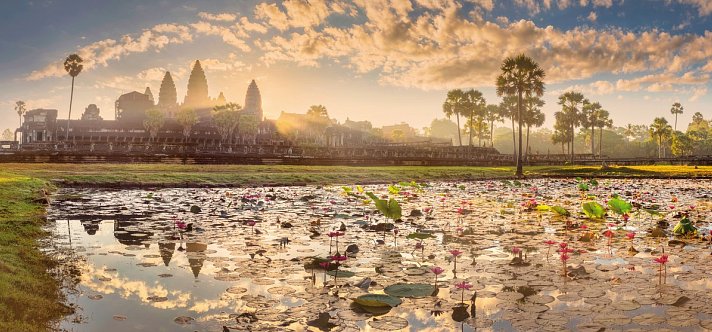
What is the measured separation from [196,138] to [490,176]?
75961 mm

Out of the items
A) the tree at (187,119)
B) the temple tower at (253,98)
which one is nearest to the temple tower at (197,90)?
the temple tower at (253,98)

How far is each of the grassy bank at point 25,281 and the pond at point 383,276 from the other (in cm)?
21

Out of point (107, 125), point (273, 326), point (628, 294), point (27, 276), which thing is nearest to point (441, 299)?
point (273, 326)

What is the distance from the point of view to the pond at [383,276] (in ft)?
12.7

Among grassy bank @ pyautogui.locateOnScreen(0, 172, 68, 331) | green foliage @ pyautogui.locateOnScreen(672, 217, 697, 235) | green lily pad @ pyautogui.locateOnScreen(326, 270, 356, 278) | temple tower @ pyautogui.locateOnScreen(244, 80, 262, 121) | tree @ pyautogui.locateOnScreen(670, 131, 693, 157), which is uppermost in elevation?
temple tower @ pyautogui.locateOnScreen(244, 80, 262, 121)

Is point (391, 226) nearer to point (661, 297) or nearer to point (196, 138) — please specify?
point (661, 297)

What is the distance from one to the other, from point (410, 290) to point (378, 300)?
1.66 feet

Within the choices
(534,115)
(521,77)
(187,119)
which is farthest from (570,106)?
(187,119)

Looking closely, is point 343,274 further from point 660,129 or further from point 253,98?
point 253,98

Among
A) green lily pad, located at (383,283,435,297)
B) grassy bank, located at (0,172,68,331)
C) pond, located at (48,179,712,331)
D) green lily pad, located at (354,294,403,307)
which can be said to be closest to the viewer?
grassy bank, located at (0,172,68,331)

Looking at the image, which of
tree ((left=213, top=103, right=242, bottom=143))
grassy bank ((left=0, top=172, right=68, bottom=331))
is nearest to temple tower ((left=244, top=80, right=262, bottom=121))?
tree ((left=213, top=103, right=242, bottom=143))

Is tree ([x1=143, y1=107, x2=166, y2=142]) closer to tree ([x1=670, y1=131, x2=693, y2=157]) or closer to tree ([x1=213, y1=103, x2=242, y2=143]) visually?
tree ([x1=213, y1=103, x2=242, y2=143])

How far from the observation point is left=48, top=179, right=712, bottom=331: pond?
12.7 feet

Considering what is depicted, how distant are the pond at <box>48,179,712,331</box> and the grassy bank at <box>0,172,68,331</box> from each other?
209 millimetres
